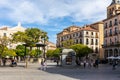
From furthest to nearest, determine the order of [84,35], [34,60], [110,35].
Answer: [84,35] < [110,35] < [34,60]

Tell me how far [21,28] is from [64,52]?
178 feet

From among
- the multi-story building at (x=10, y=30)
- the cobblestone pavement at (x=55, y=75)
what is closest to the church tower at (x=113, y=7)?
the multi-story building at (x=10, y=30)

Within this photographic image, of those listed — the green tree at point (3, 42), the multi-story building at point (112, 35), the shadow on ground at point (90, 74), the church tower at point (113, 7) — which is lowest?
the shadow on ground at point (90, 74)

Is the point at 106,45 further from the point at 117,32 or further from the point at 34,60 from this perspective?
the point at 34,60

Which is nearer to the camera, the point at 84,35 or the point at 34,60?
the point at 34,60

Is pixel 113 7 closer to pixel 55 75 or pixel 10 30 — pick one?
pixel 10 30

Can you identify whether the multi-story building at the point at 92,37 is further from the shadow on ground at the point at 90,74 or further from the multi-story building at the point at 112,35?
the shadow on ground at the point at 90,74

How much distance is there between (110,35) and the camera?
7656 centimetres

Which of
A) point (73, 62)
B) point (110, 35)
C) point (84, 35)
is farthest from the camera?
point (84, 35)

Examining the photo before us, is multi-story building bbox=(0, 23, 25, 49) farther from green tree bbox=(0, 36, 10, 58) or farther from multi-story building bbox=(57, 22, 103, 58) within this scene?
green tree bbox=(0, 36, 10, 58)

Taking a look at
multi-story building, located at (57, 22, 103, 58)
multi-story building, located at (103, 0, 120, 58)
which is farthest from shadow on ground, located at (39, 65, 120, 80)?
multi-story building, located at (57, 22, 103, 58)

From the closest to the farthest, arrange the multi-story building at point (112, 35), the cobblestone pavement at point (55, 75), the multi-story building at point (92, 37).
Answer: the cobblestone pavement at point (55, 75) < the multi-story building at point (112, 35) < the multi-story building at point (92, 37)

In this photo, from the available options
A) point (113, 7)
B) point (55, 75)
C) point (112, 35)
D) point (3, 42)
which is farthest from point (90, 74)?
point (113, 7)

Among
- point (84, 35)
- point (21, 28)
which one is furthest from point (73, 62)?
point (21, 28)
